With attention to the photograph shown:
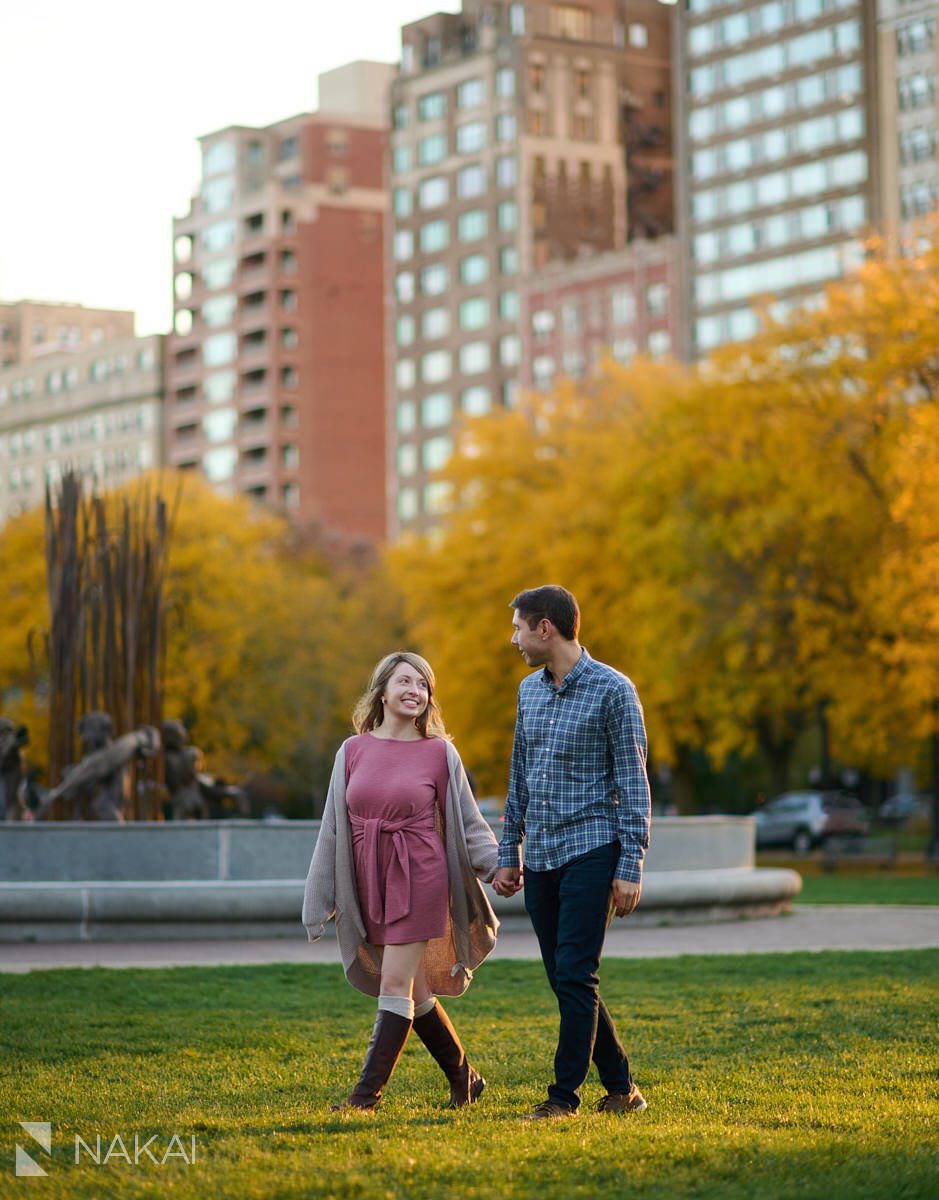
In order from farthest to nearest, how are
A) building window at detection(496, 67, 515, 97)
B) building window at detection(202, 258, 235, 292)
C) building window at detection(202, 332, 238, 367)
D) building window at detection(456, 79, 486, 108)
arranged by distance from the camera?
building window at detection(202, 258, 235, 292)
building window at detection(202, 332, 238, 367)
building window at detection(456, 79, 486, 108)
building window at detection(496, 67, 515, 97)

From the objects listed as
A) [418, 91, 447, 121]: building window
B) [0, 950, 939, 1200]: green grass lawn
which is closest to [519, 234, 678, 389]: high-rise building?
[418, 91, 447, 121]: building window

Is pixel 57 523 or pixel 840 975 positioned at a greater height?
pixel 57 523

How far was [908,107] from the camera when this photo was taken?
289 ft

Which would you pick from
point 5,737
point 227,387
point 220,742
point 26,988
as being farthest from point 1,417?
point 26,988

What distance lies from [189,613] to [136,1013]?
4380 cm

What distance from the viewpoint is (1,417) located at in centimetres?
15212

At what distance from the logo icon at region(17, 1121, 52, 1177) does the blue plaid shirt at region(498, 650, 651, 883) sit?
77.1 inches

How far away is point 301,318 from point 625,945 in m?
109

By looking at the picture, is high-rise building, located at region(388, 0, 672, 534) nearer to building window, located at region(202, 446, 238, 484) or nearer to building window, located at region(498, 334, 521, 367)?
building window, located at region(498, 334, 521, 367)

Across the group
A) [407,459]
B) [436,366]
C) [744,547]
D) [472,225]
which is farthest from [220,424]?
[744,547]

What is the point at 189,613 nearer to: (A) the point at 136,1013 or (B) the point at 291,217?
(A) the point at 136,1013

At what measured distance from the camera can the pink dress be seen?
795cm

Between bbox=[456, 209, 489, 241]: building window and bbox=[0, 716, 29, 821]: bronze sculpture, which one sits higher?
bbox=[456, 209, 489, 241]: building window

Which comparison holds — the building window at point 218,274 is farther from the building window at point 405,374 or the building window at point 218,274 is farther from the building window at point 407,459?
the building window at point 407,459
